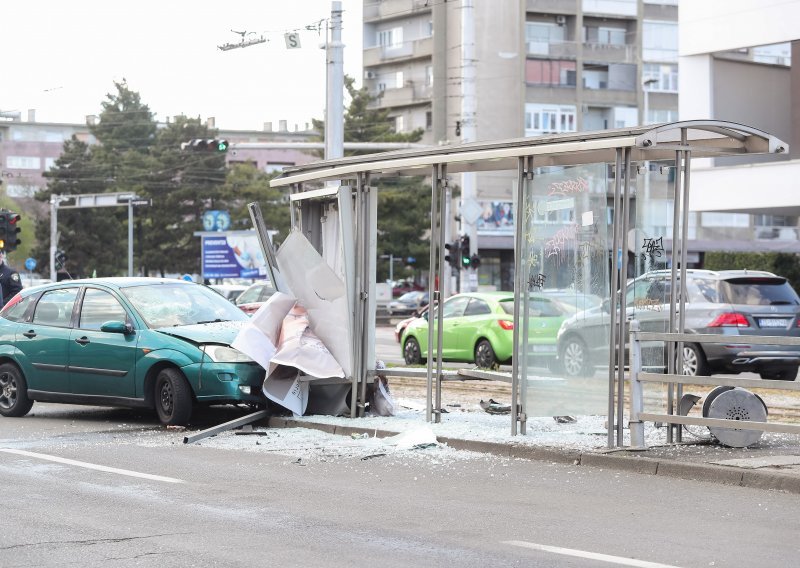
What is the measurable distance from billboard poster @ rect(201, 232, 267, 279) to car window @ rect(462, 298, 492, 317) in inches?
1359

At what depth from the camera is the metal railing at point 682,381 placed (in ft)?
32.9

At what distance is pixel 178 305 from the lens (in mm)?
14828

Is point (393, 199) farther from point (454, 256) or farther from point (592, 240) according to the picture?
point (592, 240)

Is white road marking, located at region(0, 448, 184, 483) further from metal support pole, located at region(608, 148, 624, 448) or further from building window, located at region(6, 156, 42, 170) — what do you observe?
building window, located at region(6, 156, 42, 170)

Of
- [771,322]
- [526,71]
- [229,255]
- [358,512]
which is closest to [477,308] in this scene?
[771,322]

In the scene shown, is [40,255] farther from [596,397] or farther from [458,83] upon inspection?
[596,397]

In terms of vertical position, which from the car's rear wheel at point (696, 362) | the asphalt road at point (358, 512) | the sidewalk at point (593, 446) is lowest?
the asphalt road at point (358, 512)

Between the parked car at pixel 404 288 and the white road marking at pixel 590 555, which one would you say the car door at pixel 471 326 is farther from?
the parked car at pixel 404 288

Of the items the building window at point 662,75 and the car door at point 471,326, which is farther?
the building window at point 662,75

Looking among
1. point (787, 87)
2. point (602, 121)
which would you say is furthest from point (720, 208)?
point (602, 121)

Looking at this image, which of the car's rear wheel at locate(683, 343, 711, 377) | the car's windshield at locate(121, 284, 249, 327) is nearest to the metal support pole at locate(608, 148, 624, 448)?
the car's windshield at locate(121, 284, 249, 327)

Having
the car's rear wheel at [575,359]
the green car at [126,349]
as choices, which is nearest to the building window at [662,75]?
the green car at [126,349]

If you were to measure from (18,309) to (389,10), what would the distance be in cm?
6595

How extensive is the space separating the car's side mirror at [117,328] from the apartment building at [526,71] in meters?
57.7
